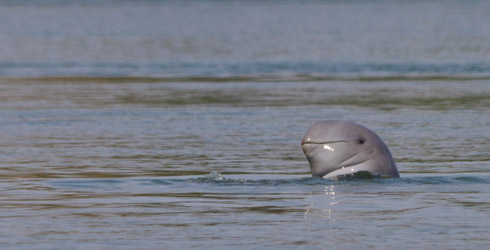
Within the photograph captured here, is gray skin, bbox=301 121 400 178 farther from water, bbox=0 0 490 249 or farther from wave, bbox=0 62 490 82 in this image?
wave, bbox=0 62 490 82

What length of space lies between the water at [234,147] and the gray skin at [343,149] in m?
0.20

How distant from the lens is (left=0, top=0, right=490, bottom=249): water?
12.4 m

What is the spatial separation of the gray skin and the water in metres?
0.20

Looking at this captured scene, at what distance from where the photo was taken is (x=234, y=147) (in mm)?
19734

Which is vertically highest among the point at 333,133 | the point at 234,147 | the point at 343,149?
the point at 333,133

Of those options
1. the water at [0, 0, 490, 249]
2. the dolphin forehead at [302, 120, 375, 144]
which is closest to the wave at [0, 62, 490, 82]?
the water at [0, 0, 490, 249]

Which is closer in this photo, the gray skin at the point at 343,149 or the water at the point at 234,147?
the water at the point at 234,147

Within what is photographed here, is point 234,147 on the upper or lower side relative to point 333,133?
lower

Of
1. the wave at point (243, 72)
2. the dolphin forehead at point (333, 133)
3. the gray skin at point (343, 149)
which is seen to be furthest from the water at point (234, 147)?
the dolphin forehead at point (333, 133)

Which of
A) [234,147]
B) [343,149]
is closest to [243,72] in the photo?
[234,147]

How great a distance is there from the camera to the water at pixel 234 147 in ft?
40.5

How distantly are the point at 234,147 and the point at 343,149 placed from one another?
517cm

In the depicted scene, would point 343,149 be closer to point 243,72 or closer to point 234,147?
point 234,147

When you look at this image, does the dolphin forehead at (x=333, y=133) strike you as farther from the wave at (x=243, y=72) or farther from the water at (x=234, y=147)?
the wave at (x=243, y=72)
